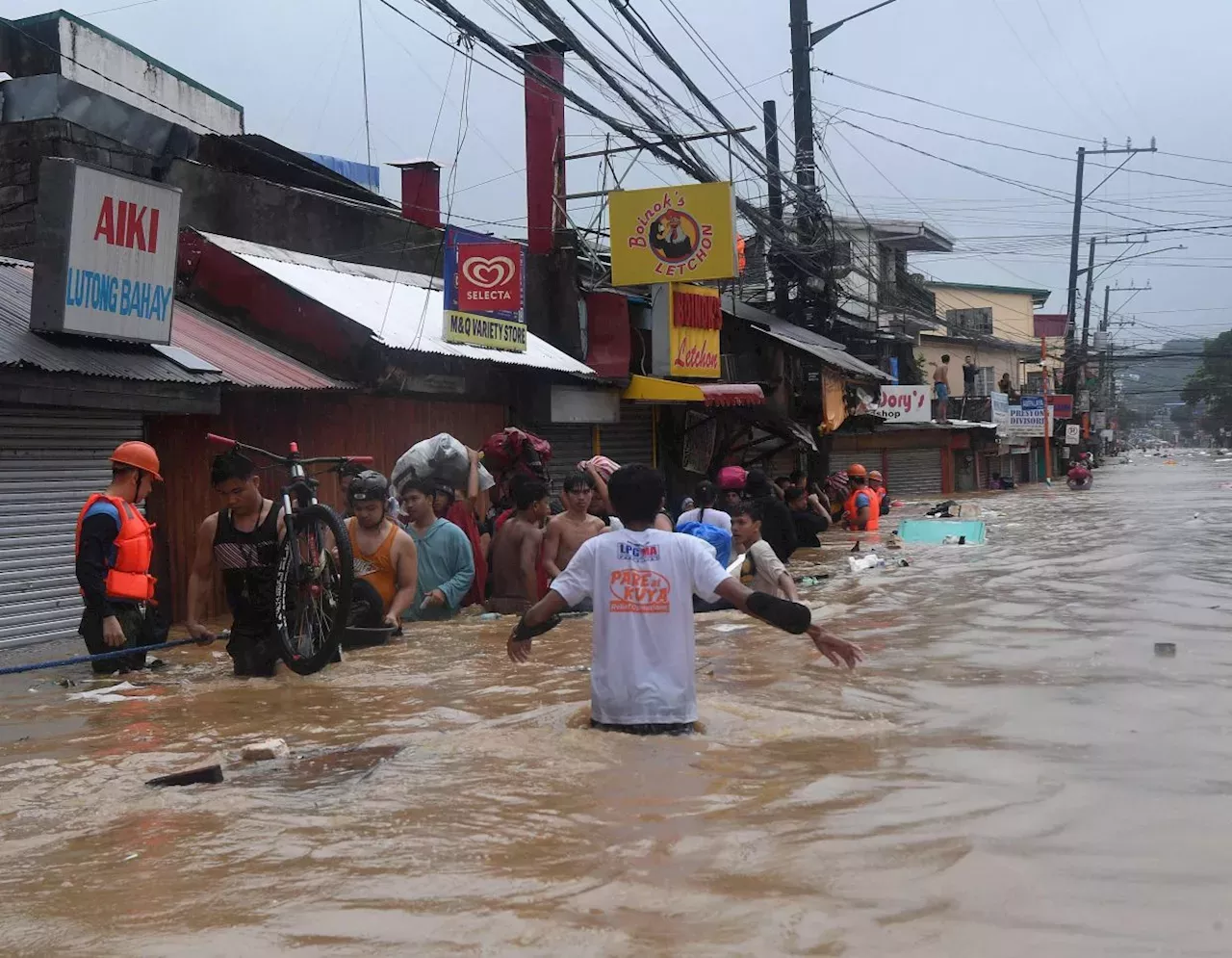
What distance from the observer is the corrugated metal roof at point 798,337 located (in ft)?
79.6

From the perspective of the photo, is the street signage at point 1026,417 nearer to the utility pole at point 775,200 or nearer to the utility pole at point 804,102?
the utility pole at point 775,200

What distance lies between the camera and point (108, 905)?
427 cm

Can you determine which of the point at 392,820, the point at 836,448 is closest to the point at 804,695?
the point at 392,820

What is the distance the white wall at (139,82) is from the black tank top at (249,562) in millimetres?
14198

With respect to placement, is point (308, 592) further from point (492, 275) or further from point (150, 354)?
point (492, 275)

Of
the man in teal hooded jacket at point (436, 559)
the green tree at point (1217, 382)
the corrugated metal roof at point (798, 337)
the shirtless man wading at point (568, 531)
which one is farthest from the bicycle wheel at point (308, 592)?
the green tree at point (1217, 382)

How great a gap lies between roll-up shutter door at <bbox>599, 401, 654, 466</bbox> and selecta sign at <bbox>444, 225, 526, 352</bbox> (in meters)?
4.88

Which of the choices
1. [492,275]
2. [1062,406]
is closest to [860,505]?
[492,275]

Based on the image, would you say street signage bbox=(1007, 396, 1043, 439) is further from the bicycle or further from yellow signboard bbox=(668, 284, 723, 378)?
the bicycle

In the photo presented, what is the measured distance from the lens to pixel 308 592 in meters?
8.07

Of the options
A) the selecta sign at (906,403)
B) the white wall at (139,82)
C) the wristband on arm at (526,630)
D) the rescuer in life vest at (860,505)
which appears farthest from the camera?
the selecta sign at (906,403)

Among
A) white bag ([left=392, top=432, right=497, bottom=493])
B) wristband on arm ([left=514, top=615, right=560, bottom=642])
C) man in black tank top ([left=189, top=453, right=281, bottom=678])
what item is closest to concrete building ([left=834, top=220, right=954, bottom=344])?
white bag ([left=392, top=432, right=497, bottom=493])

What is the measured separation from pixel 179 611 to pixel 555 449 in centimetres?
794

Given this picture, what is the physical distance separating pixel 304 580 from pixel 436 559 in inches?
101
